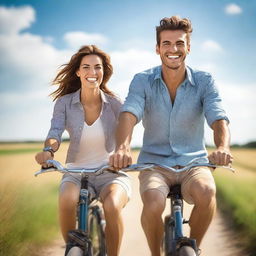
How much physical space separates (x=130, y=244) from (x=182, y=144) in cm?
302

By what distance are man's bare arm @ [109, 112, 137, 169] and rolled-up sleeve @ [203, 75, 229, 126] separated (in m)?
0.58

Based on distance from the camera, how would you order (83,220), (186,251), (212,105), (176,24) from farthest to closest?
(176,24)
(212,105)
(83,220)
(186,251)

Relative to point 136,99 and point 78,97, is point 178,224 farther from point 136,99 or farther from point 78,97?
point 78,97

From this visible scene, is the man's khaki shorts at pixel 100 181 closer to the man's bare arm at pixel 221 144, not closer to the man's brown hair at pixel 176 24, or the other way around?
the man's bare arm at pixel 221 144

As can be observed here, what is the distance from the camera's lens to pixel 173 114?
4266mm

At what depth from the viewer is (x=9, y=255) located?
5.66 metres

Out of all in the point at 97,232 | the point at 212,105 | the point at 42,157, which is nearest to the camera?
the point at 42,157

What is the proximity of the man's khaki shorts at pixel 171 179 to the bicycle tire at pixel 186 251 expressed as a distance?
1.60 feet

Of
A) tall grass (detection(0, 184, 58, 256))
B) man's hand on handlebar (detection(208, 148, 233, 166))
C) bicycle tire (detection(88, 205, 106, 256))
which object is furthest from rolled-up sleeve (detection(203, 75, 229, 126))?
tall grass (detection(0, 184, 58, 256))

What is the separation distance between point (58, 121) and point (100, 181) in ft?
2.25

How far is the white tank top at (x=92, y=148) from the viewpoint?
471cm

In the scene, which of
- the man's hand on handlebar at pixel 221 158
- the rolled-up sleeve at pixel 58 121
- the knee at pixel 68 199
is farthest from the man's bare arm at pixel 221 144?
the rolled-up sleeve at pixel 58 121

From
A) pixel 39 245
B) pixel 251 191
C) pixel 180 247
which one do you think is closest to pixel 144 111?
pixel 180 247

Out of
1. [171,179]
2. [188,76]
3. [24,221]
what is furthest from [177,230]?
[24,221]
